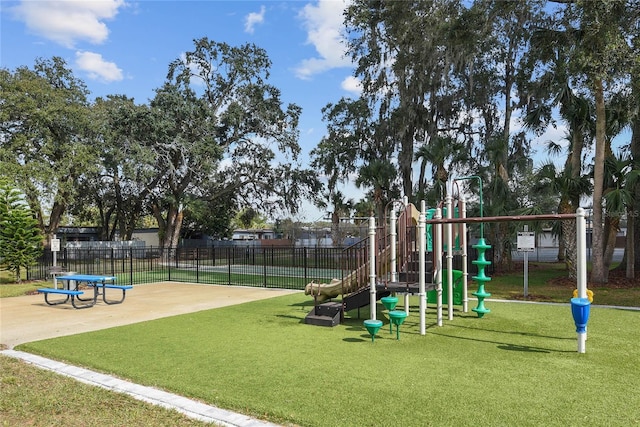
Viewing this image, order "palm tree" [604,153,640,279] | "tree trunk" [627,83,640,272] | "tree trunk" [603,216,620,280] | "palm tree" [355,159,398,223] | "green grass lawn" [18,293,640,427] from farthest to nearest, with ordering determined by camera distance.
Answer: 1. "palm tree" [355,159,398,223]
2. "tree trunk" [627,83,640,272]
3. "tree trunk" [603,216,620,280]
4. "palm tree" [604,153,640,279]
5. "green grass lawn" [18,293,640,427]

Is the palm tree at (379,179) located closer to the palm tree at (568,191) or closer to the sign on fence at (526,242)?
the palm tree at (568,191)

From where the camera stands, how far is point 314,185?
106ft

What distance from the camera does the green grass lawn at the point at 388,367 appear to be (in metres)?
4.15

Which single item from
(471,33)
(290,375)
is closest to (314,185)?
(471,33)

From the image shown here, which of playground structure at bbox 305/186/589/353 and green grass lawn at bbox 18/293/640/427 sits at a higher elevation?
playground structure at bbox 305/186/589/353

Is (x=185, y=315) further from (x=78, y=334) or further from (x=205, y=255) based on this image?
(x=205, y=255)

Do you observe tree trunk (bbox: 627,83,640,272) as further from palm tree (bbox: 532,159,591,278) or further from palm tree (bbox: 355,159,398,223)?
palm tree (bbox: 355,159,398,223)

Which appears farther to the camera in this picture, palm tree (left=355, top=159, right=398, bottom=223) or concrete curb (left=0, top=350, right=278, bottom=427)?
palm tree (left=355, top=159, right=398, bottom=223)

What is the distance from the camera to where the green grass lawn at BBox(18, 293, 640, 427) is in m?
4.15

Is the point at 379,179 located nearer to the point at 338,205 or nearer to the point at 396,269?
the point at 338,205

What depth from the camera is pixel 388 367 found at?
18.3 ft

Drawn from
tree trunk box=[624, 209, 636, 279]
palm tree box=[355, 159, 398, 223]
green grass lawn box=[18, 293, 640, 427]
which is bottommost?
green grass lawn box=[18, 293, 640, 427]

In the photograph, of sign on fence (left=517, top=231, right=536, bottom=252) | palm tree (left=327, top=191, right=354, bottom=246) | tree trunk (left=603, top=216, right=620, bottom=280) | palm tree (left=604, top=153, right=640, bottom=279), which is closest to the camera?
sign on fence (left=517, top=231, right=536, bottom=252)

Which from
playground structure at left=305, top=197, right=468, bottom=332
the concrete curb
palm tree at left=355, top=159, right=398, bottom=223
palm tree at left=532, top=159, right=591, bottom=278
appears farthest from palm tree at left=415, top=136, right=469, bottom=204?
the concrete curb
